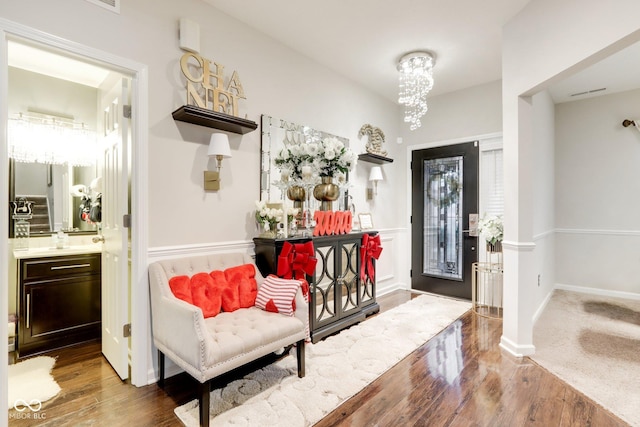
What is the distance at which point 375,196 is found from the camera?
183 inches

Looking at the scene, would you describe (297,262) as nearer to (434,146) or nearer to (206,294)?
(206,294)

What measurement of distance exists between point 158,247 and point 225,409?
123 cm

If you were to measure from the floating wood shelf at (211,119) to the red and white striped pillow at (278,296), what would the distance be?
133 cm

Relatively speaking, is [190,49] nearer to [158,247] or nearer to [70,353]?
[158,247]

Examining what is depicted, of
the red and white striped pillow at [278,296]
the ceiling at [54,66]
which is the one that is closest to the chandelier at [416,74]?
the red and white striped pillow at [278,296]

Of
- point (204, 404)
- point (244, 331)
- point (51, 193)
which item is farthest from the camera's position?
point (51, 193)

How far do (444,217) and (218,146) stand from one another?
3456 mm

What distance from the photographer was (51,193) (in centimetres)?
335

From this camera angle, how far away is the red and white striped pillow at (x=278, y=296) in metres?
2.32

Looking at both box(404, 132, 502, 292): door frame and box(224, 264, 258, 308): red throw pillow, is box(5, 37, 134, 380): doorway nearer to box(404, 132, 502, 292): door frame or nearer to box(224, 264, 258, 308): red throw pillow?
box(224, 264, 258, 308): red throw pillow

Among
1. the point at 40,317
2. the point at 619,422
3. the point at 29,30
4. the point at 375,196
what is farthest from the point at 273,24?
the point at 619,422

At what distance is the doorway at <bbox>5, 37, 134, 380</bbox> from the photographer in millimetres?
2361

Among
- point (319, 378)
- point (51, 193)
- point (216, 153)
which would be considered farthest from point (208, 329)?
point (51, 193)

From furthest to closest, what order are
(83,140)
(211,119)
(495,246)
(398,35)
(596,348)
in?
(495,246)
(83,140)
(398,35)
(596,348)
(211,119)
